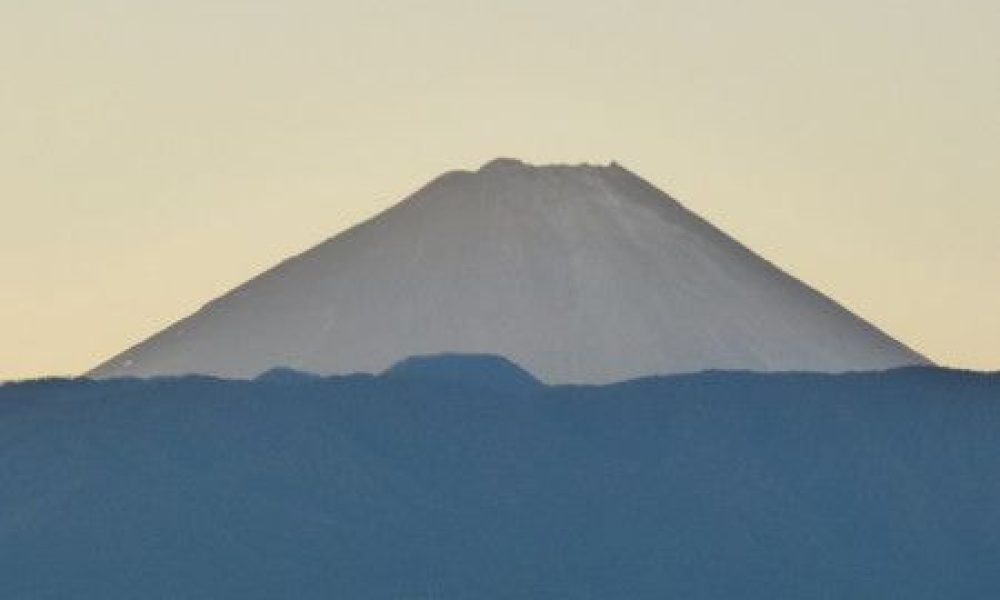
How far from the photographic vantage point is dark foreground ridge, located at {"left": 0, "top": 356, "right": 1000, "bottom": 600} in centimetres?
3181

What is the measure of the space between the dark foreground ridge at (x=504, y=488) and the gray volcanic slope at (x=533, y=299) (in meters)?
7.37

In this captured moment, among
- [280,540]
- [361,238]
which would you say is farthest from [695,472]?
[361,238]

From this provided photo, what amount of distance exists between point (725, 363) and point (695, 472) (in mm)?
12415

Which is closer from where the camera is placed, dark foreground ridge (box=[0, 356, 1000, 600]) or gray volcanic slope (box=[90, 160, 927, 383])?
dark foreground ridge (box=[0, 356, 1000, 600])

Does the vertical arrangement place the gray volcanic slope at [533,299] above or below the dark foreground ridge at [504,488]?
above

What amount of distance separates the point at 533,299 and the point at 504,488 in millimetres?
16893

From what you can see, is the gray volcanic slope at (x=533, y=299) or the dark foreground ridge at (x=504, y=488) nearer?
the dark foreground ridge at (x=504, y=488)

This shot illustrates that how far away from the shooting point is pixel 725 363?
48.3 metres

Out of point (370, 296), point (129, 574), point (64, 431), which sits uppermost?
point (370, 296)

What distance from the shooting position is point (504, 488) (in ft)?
114

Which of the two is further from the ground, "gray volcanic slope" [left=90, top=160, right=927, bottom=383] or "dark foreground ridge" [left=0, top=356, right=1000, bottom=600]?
"gray volcanic slope" [left=90, top=160, right=927, bottom=383]

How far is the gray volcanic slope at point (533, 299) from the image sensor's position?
4934 centimetres

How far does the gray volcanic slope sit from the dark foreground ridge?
737 centimetres

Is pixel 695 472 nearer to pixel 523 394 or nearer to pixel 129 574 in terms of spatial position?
pixel 523 394
